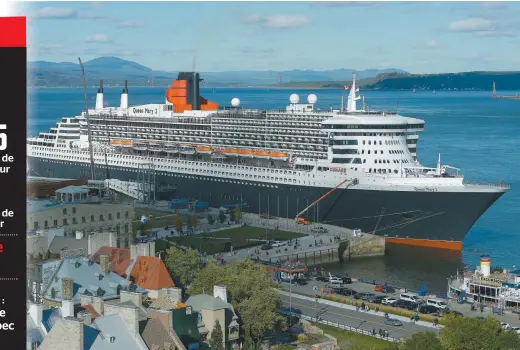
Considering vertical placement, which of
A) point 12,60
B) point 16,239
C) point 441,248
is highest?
point 12,60

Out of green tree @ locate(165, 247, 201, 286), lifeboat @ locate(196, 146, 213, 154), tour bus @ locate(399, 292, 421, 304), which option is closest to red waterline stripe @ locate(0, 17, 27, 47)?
green tree @ locate(165, 247, 201, 286)

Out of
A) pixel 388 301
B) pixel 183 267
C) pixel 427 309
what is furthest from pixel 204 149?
pixel 183 267

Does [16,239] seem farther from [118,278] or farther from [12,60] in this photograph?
[118,278]

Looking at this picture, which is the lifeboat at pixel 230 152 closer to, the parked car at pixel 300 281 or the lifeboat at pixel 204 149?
the lifeboat at pixel 204 149

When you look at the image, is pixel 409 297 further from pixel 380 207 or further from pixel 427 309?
pixel 380 207

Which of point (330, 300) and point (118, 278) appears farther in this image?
point (330, 300)

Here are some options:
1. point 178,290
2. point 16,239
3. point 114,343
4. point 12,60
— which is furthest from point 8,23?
point 178,290

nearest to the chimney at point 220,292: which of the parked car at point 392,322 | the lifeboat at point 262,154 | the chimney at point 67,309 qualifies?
the chimney at point 67,309
